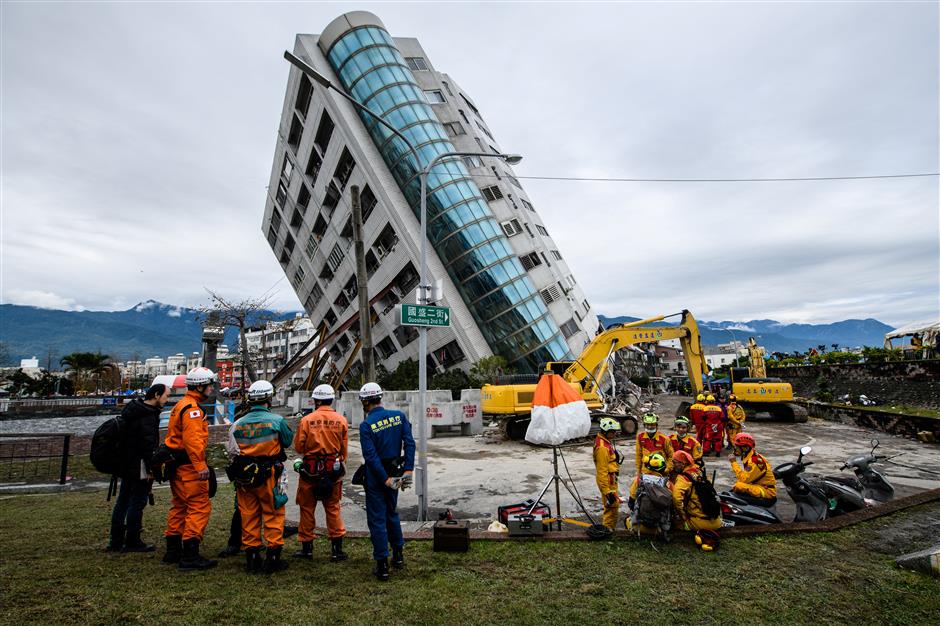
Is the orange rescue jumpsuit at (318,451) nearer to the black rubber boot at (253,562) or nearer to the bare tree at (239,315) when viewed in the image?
the black rubber boot at (253,562)

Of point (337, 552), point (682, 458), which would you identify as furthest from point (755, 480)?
point (337, 552)

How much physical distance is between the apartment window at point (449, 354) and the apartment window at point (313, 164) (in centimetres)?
1660

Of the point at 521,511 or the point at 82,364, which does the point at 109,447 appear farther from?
the point at 82,364

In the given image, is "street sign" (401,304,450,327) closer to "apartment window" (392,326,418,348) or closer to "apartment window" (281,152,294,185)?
"apartment window" (392,326,418,348)

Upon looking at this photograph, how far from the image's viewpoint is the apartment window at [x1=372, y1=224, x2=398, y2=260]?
3094 cm

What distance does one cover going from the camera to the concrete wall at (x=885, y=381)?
22.1 m

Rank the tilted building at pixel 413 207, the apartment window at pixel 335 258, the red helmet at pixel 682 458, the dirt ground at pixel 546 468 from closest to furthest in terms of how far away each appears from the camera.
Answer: the red helmet at pixel 682 458, the dirt ground at pixel 546 468, the tilted building at pixel 413 207, the apartment window at pixel 335 258

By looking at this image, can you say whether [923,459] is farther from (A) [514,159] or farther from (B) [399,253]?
(B) [399,253]

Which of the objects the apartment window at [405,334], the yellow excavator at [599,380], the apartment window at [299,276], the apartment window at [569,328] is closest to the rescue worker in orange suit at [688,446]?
the yellow excavator at [599,380]

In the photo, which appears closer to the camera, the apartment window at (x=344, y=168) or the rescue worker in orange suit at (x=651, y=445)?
the rescue worker in orange suit at (x=651, y=445)

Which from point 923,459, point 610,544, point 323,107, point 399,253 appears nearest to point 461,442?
point 610,544

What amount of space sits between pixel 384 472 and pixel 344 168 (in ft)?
102

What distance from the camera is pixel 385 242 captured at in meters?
31.9

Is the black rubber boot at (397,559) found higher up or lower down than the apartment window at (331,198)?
lower down
